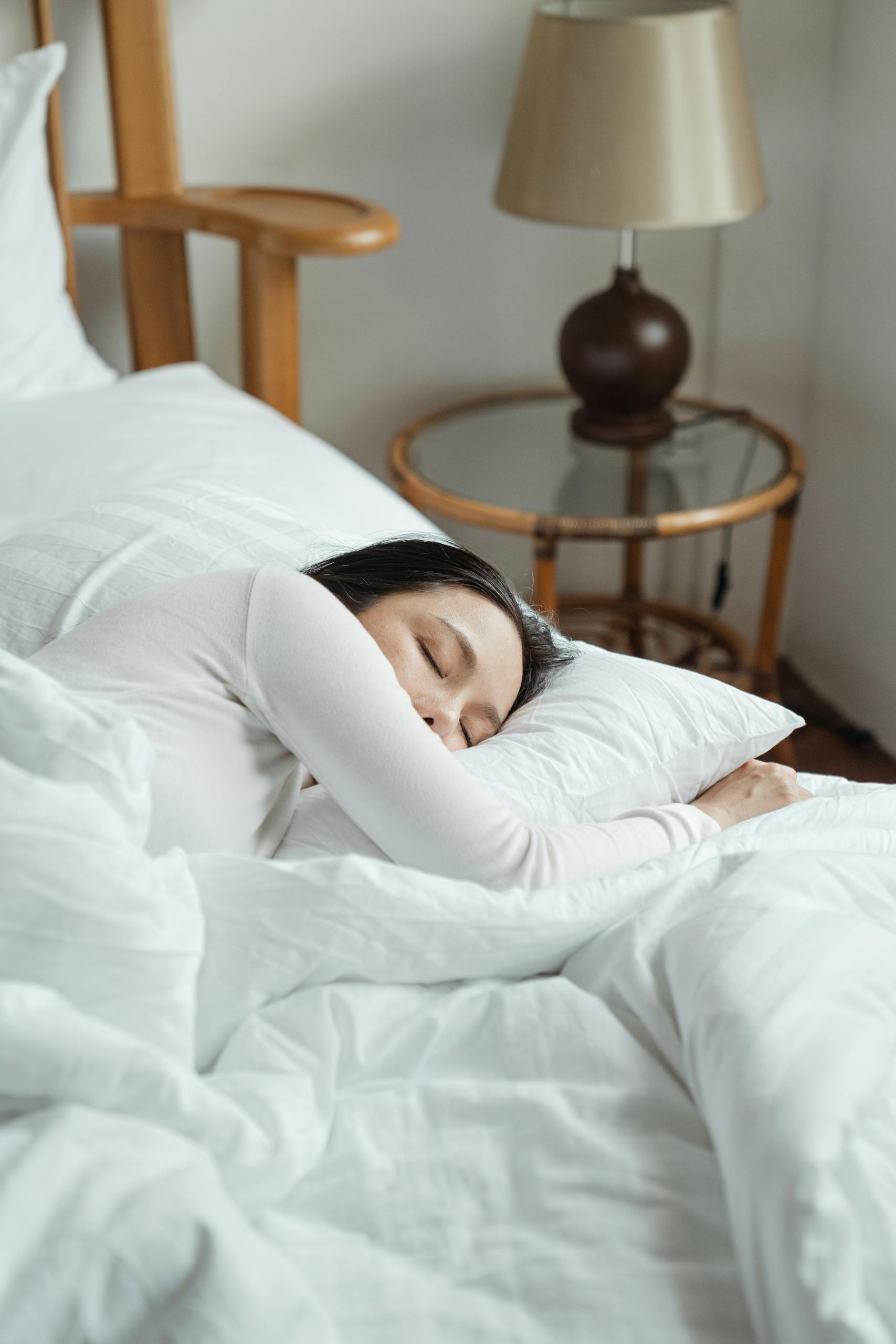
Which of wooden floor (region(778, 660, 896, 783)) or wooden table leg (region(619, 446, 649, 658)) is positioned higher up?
wooden table leg (region(619, 446, 649, 658))

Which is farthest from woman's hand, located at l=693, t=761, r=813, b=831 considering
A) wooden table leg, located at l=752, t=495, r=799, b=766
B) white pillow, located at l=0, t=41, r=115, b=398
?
white pillow, located at l=0, t=41, r=115, b=398

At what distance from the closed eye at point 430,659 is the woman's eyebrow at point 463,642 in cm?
2

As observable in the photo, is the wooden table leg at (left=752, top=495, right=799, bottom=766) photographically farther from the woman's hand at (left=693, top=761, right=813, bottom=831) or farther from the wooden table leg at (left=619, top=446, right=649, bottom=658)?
the woman's hand at (left=693, top=761, right=813, bottom=831)

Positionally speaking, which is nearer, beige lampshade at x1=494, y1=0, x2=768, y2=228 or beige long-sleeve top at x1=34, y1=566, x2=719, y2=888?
beige long-sleeve top at x1=34, y1=566, x2=719, y2=888

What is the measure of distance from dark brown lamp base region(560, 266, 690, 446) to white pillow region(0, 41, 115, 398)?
617 millimetres

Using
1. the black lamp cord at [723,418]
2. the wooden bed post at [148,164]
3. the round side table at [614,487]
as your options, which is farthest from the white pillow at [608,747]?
the wooden bed post at [148,164]

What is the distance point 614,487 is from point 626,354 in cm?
17

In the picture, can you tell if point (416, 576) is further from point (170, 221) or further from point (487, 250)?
point (487, 250)

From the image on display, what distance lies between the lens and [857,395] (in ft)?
5.97

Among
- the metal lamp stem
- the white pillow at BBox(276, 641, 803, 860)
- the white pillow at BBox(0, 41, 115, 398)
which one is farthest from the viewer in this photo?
the metal lamp stem

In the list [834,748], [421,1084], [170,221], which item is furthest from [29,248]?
[834,748]

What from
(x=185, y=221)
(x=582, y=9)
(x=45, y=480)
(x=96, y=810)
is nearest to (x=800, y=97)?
(x=582, y=9)

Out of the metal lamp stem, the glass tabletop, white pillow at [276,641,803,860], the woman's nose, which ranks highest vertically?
the metal lamp stem

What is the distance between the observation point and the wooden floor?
1808 mm
